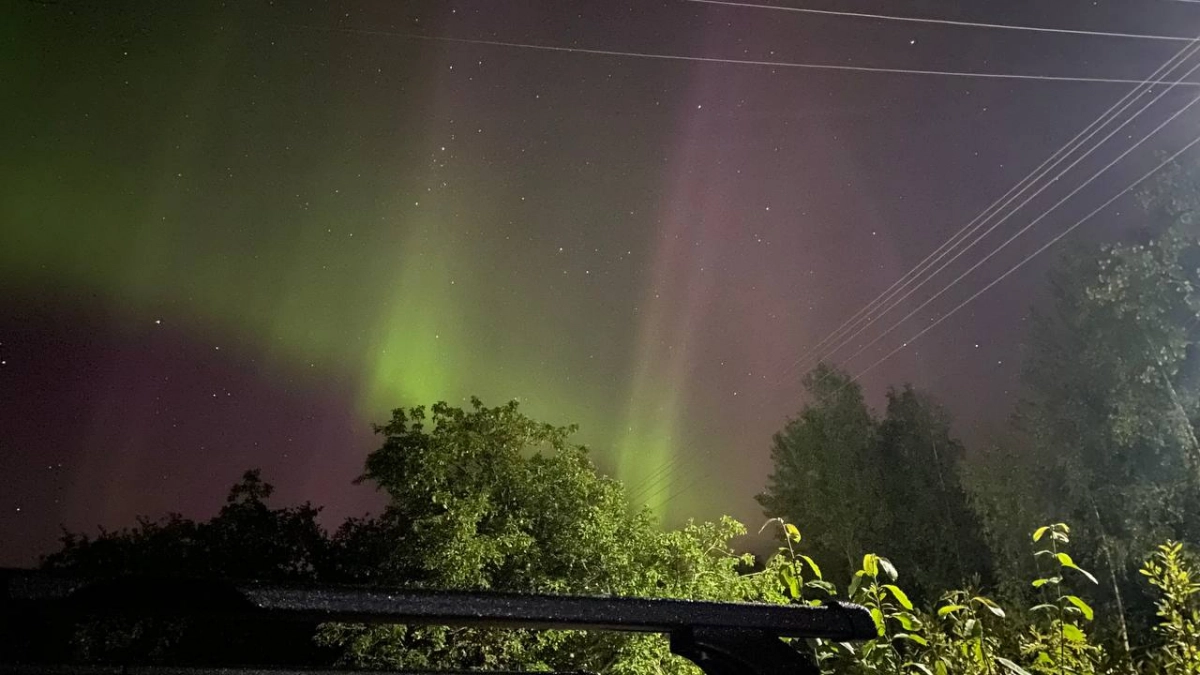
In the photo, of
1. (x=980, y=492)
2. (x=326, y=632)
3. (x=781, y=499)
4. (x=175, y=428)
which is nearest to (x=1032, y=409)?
(x=980, y=492)

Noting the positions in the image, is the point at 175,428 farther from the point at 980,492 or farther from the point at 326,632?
the point at 980,492

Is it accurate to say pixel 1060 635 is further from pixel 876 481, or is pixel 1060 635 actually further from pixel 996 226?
pixel 996 226

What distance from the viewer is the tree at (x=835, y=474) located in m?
31.9

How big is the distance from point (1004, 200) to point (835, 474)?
38.5 feet

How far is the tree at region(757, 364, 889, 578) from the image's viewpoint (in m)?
31.9

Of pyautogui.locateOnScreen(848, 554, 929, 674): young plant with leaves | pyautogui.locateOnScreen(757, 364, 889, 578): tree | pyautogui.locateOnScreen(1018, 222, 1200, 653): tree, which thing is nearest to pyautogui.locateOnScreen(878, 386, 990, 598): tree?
pyautogui.locateOnScreen(757, 364, 889, 578): tree

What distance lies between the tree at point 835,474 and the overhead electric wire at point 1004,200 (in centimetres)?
201

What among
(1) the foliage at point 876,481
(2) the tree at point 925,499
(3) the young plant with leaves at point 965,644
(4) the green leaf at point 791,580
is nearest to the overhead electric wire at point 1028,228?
(1) the foliage at point 876,481

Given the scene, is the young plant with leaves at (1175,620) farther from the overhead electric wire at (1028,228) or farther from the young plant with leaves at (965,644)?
the overhead electric wire at (1028,228)

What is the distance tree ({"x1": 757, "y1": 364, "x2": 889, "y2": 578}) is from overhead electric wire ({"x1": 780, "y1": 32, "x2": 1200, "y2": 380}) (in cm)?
201

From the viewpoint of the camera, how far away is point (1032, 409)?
2220 cm

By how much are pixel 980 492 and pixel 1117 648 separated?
827 inches

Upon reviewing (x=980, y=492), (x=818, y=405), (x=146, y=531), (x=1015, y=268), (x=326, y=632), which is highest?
(x=1015, y=268)

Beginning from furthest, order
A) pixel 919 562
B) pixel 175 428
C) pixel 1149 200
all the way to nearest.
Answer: pixel 175 428
pixel 919 562
pixel 1149 200
